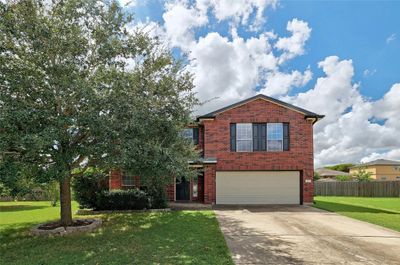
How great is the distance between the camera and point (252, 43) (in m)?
16.2

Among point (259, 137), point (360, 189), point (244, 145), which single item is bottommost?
point (360, 189)

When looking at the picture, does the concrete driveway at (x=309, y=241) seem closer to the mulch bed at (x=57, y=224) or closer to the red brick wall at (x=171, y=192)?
the mulch bed at (x=57, y=224)

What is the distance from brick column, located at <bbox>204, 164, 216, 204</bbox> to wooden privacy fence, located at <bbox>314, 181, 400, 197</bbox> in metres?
17.5

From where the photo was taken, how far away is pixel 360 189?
31438 millimetres

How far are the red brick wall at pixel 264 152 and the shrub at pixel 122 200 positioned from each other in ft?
15.6

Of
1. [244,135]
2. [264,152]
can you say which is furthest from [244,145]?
[264,152]

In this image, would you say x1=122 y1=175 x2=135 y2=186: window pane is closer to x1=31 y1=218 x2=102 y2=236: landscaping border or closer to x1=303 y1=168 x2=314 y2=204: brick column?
x1=31 y1=218 x2=102 y2=236: landscaping border

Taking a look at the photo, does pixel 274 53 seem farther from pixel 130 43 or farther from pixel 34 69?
pixel 34 69

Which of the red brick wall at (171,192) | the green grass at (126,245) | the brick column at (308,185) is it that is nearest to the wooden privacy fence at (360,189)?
the brick column at (308,185)

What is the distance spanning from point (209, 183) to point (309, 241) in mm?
11161

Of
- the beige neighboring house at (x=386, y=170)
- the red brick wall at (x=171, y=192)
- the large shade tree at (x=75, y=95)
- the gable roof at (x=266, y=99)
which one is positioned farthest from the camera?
the beige neighboring house at (x=386, y=170)

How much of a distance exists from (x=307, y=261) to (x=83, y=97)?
7213 millimetres

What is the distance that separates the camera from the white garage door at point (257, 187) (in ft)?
66.7

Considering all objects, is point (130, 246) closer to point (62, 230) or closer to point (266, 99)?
point (62, 230)
